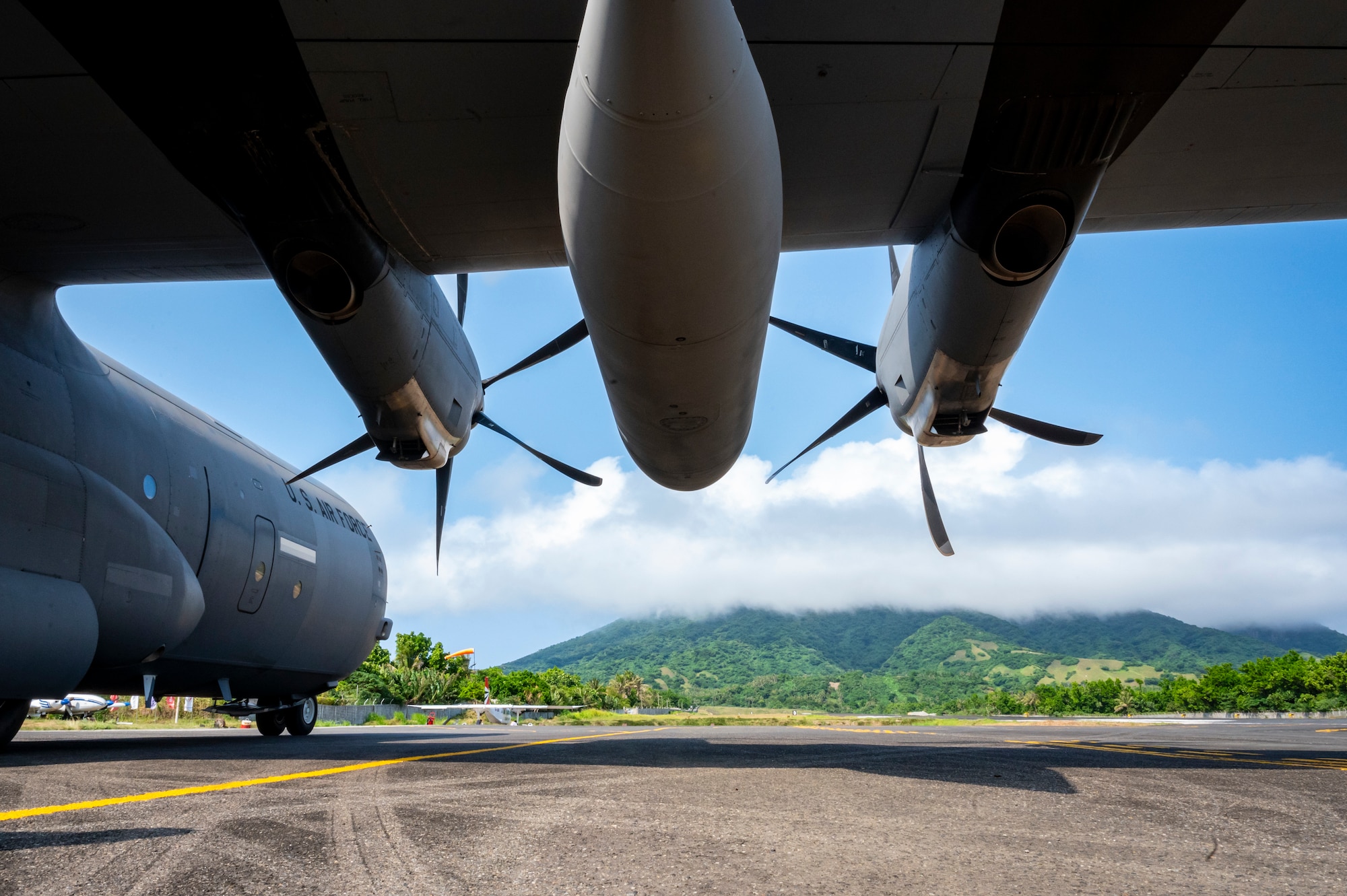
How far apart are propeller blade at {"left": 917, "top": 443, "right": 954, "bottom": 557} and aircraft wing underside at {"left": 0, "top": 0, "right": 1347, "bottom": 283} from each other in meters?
3.31

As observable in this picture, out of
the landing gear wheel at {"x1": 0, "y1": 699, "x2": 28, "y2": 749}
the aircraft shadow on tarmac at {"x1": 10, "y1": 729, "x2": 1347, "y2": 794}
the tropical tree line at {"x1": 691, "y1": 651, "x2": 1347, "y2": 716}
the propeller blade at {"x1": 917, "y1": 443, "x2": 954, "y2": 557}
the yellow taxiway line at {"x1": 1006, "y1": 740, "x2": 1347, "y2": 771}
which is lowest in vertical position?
the tropical tree line at {"x1": 691, "y1": 651, "x2": 1347, "y2": 716}

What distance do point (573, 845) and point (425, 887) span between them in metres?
0.82

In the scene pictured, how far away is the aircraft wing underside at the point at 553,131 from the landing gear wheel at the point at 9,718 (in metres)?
4.76

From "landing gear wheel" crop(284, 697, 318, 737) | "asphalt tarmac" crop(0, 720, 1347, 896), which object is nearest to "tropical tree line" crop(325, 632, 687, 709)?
"landing gear wheel" crop(284, 697, 318, 737)

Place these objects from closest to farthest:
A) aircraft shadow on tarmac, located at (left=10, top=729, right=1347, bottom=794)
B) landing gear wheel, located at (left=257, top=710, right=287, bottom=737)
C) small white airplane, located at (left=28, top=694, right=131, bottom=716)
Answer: aircraft shadow on tarmac, located at (left=10, top=729, right=1347, bottom=794) < landing gear wheel, located at (left=257, top=710, right=287, bottom=737) < small white airplane, located at (left=28, top=694, right=131, bottom=716)

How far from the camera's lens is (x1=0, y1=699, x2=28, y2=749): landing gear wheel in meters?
8.78

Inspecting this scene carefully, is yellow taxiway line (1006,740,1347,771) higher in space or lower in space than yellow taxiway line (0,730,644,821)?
lower

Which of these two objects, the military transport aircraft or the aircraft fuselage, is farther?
the aircraft fuselage

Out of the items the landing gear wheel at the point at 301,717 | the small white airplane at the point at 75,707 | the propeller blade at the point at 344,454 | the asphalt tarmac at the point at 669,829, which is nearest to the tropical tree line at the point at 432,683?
the small white airplane at the point at 75,707

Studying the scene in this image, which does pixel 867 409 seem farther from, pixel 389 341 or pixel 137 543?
pixel 137 543

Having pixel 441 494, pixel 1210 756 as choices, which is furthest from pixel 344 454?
pixel 1210 756

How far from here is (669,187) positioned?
356 centimetres

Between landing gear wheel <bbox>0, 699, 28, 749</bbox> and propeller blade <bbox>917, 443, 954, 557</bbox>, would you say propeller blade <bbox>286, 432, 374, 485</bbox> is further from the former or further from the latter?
propeller blade <bbox>917, 443, 954, 557</bbox>

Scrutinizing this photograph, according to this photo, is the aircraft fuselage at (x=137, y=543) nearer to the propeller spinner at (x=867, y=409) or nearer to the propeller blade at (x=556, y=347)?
the propeller blade at (x=556, y=347)
